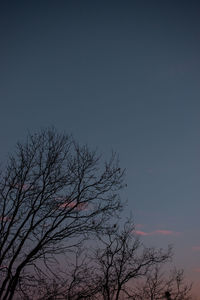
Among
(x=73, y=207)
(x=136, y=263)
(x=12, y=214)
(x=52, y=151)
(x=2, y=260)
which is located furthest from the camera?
(x=136, y=263)

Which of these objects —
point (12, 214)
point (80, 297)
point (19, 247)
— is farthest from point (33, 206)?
point (80, 297)

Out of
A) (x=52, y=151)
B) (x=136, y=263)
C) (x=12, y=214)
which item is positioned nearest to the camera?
(x=12, y=214)

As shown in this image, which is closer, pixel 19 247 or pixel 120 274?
pixel 19 247

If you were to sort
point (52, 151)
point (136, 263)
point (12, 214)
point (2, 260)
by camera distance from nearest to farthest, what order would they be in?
point (2, 260), point (12, 214), point (52, 151), point (136, 263)

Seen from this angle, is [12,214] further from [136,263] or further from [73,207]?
[136,263]

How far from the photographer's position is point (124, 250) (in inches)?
708

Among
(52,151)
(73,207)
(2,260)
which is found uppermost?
(52,151)

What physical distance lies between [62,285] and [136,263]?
11009 millimetres

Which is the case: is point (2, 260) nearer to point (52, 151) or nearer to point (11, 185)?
point (11, 185)

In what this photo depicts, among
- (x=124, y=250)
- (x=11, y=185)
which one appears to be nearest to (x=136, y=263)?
(x=124, y=250)

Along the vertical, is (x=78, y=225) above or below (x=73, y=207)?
below

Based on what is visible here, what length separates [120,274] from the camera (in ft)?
59.3

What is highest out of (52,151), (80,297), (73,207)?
(52,151)

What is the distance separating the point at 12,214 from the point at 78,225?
250cm
